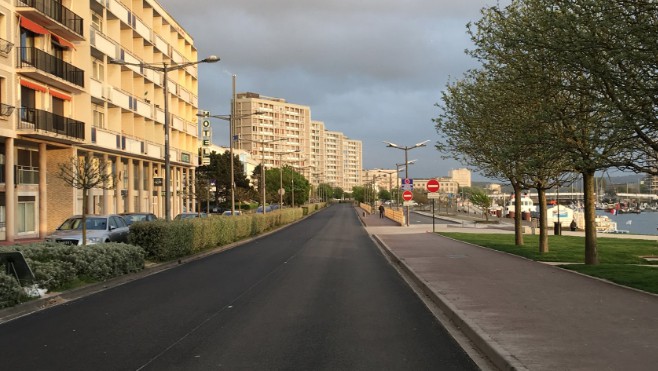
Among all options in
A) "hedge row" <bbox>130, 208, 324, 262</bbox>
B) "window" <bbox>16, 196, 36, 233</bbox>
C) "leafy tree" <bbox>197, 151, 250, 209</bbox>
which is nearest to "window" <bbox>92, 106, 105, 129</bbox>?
"window" <bbox>16, 196, 36, 233</bbox>

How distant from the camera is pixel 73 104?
3628 cm

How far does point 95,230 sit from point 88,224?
2.42 feet

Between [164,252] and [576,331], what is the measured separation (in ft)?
47.0

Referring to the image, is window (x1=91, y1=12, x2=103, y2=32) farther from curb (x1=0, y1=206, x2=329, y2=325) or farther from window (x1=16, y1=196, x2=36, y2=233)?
curb (x1=0, y1=206, x2=329, y2=325)

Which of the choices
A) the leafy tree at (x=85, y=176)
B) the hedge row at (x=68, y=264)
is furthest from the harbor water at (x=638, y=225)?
the hedge row at (x=68, y=264)

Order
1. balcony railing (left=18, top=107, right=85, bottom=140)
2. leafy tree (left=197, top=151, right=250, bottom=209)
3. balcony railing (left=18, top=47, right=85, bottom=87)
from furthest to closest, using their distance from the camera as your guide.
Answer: leafy tree (left=197, top=151, right=250, bottom=209)
balcony railing (left=18, top=47, right=85, bottom=87)
balcony railing (left=18, top=107, right=85, bottom=140)

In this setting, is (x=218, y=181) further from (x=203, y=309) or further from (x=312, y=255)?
(x=203, y=309)

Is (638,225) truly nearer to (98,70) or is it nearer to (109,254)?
(98,70)

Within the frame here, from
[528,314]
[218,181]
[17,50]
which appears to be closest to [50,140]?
[17,50]

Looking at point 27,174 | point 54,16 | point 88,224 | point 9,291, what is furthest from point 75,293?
point 54,16

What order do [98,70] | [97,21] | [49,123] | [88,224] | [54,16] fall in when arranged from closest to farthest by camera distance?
[88,224] < [49,123] < [54,16] < [98,70] < [97,21]

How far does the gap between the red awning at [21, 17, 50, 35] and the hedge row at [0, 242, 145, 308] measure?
20.6m

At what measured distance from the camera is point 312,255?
22.4 metres

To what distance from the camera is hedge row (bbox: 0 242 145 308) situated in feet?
34.0
